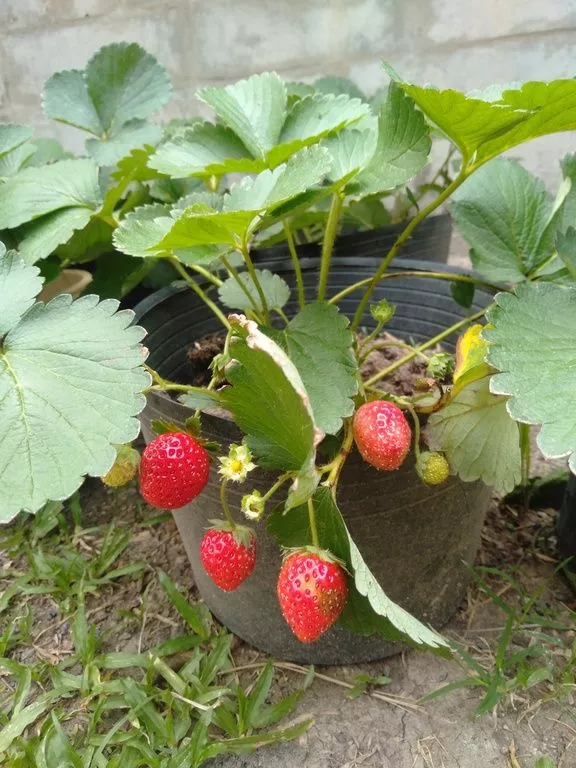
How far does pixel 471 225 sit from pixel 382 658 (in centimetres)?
54

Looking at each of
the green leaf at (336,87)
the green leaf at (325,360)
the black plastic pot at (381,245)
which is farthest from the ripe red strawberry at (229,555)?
the green leaf at (336,87)

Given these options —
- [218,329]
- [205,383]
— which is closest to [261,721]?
[205,383]

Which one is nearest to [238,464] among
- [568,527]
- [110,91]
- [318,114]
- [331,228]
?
[331,228]

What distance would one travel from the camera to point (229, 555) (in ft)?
1.84

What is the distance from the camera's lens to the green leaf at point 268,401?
0.42 meters

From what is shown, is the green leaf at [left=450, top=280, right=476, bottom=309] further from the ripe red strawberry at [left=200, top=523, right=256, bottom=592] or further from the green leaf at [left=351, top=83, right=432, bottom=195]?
the ripe red strawberry at [left=200, top=523, right=256, bottom=592]

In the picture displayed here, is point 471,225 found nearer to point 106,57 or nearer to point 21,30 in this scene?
point 106,57

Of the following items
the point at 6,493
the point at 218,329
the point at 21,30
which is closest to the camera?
the point at 6,493

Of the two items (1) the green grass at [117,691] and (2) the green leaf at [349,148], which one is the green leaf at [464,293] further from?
(1) the green grass at [117,691]

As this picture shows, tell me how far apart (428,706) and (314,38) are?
1568 mm

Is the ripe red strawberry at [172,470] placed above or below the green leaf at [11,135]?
below

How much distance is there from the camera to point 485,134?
534mm

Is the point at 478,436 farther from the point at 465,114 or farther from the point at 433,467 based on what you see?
the point at 465,114

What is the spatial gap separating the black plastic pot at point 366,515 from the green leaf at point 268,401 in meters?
0.08
